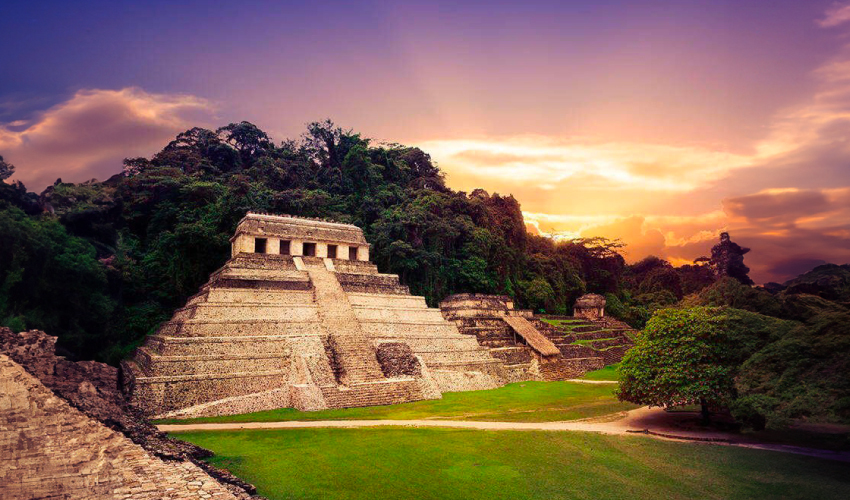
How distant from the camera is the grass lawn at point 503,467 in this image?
35.1ft

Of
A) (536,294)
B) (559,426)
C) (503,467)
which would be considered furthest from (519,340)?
(503,467)

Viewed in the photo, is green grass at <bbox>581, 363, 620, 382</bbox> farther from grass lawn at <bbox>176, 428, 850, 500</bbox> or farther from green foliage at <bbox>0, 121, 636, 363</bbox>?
grass lawn at <bbox>176, 428, 850, 500</bbox>

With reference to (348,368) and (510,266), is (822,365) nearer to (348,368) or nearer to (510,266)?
(348,368)

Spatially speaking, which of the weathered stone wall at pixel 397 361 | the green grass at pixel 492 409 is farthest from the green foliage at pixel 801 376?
the weathered stone wall at pixel 397 361

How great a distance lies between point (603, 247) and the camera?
67.0m

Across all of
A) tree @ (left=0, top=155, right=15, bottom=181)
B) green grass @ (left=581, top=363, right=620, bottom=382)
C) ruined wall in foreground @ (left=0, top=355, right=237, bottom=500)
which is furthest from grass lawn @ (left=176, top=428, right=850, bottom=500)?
tree @ (left=0, top=155, right=15, bottom=181)

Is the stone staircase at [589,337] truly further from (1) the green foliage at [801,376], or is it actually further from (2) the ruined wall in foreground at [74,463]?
(2) the ruined wall in foreground at [74,463]

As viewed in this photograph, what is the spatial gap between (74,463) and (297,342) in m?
13.7

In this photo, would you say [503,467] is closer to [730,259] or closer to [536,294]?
[536,294]

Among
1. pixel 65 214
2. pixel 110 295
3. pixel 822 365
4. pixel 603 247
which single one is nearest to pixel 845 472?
pixel 822 365

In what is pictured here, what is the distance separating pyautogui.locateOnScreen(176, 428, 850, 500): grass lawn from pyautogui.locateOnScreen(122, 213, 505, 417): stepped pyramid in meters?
4.09

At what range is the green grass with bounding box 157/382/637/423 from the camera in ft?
62.0

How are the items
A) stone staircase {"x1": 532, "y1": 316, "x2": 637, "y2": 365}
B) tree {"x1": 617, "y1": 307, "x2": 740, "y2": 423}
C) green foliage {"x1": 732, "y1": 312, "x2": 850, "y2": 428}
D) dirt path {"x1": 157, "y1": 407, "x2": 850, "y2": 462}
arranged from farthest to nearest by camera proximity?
stone staircase {"x1": 532, "y1": 316, "x2": 637, "y2": 365}
tree {"x1": 617, "y1": 307, "x2": 740, "y2": 423}
dirt path {"x1": 157, "y1": 407, "x2": 850, "y2": 462}
green foliage {"x1": 732, "y1": 312, "x2": 850, "y2": 428}

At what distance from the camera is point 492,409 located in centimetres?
2080
